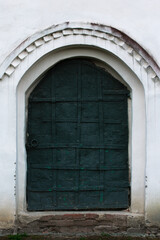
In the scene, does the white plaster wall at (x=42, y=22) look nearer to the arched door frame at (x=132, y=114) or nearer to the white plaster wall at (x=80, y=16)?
the white plaster wall at (x=80, y=16)

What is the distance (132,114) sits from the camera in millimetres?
5094

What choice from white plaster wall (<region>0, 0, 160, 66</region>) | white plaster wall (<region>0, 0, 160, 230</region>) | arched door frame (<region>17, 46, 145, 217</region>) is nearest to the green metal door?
arched door frame (<region>17, 46, 145, 217</region>)

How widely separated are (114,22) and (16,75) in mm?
1374

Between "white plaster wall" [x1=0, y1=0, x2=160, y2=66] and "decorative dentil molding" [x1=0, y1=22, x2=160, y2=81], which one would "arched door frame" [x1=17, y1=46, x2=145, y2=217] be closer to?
"decorative dentil molding" [x1=0, y1=22, x2=160, y2=81]

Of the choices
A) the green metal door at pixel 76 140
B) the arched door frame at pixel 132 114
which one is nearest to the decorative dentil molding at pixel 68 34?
the arched door frame at pixel 132 114

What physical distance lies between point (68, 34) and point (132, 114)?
1.30 metres

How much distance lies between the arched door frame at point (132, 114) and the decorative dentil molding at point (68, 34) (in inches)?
8.9

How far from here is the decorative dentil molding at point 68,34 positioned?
4.81 m

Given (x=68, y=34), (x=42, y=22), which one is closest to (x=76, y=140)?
(x=68, y=34)

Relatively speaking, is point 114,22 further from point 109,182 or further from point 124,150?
point 109,182

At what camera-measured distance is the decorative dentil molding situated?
4.81 meters

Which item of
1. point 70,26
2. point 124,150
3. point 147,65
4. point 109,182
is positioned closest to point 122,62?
point 147,65

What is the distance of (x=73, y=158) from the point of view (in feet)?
16.9

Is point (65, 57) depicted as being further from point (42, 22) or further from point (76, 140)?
point (76, 140)
